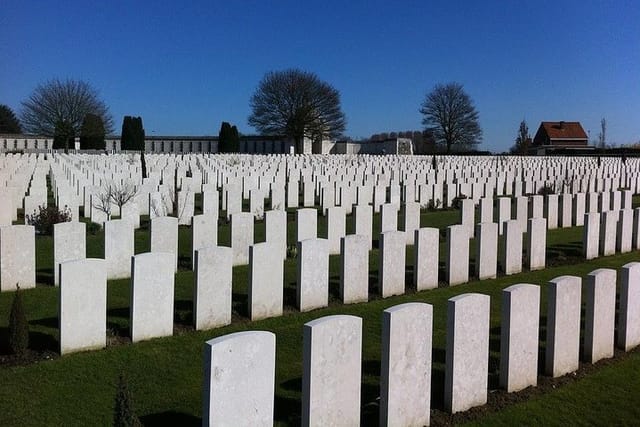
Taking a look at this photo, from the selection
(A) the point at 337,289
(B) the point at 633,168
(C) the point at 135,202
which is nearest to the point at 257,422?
(A) the point at 337,289

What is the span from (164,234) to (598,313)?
5.55 metres

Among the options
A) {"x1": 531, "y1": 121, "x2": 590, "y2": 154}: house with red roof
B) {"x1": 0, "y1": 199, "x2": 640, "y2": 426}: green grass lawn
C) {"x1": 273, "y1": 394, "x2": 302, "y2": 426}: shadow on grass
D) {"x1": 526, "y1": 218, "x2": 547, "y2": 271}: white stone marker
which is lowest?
{"x1": 273, "y1": 394, "x2": 302, "y2": 426}: shadow on grass

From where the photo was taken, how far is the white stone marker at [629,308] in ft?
19.0

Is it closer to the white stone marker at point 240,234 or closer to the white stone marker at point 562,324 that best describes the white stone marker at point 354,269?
the white stone marker at point 240,234

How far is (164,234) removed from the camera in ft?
28.5

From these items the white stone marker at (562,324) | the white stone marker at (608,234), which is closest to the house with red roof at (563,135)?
the white stone marker at (608,234)

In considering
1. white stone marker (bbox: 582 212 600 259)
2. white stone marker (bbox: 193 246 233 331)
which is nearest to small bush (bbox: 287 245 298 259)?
white stone marker (bbox: 193 246 233 331)

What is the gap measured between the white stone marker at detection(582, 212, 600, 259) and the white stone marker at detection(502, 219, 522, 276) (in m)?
1.78

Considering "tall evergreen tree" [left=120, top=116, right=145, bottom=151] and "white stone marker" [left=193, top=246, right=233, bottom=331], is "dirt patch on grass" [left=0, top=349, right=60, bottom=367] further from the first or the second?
"tall evergreen tree" [left=120, top=116, right=145, bottom=151]

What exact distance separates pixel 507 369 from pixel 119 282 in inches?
196

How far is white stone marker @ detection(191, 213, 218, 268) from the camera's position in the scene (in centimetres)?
913

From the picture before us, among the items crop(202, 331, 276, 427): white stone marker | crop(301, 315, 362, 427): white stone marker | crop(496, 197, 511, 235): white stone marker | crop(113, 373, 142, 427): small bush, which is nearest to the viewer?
crop(113, 373, 142, 427): small bush

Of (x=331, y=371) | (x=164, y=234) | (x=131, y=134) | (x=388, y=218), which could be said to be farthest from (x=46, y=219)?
(x=131, y=134)

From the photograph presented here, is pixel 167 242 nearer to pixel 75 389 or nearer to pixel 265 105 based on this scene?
pixel 75 389
